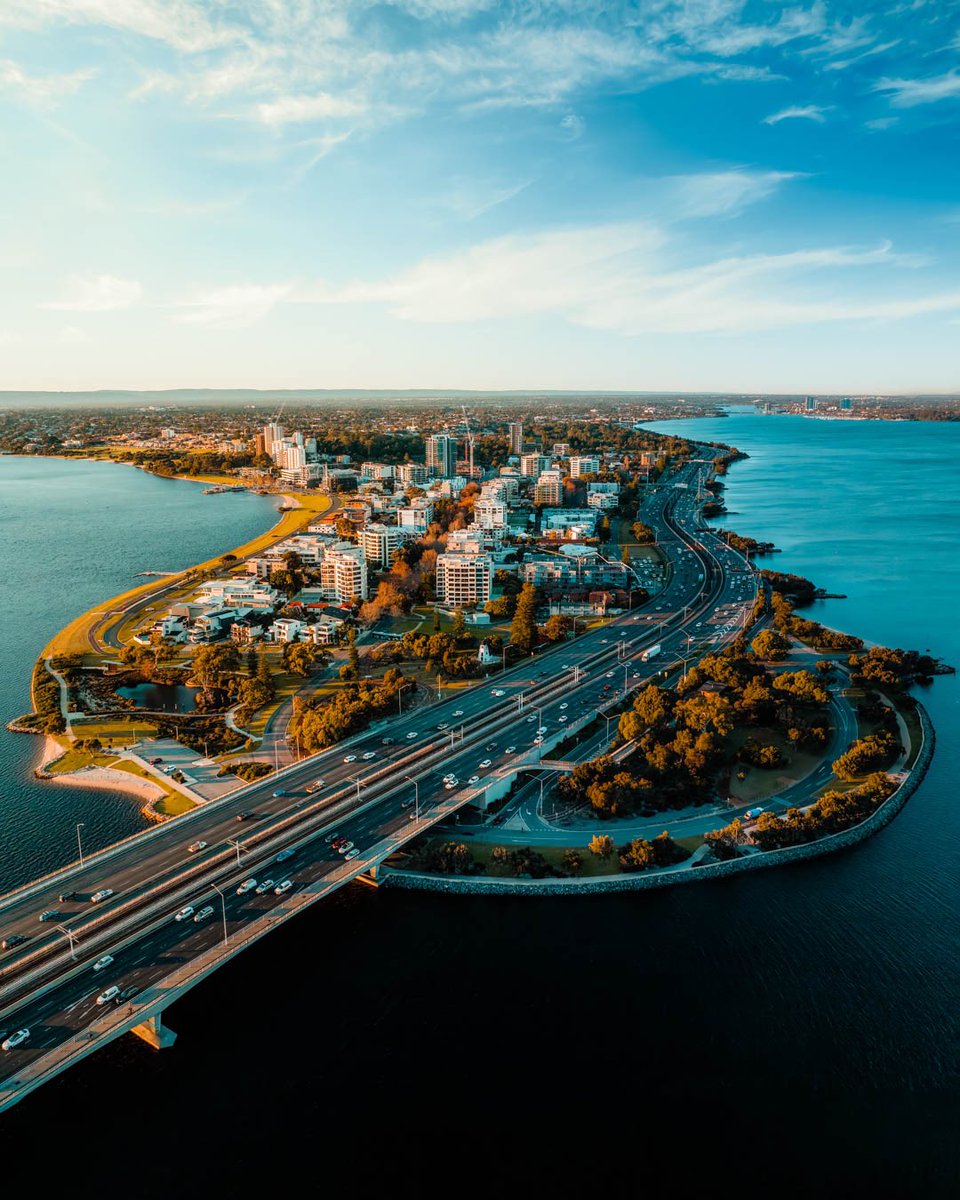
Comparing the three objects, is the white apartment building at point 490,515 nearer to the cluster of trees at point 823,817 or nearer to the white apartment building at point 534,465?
the white apartment building at point 534,465

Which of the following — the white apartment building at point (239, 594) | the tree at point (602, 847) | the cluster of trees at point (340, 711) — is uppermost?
the white apartment building at point (239, 594)

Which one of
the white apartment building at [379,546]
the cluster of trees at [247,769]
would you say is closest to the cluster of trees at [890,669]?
the cluster of trees at [247,769]

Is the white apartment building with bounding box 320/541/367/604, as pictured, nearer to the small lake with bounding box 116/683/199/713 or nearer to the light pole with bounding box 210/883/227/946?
the small lake with bounding box 116/683/199/713

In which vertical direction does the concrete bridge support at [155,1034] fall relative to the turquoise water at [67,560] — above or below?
below

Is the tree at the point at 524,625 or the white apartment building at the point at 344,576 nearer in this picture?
the tree at the point at 524,625

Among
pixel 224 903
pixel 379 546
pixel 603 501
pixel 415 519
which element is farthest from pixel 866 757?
pixel 603 501

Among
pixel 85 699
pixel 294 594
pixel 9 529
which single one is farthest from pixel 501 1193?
pixel 9 529
